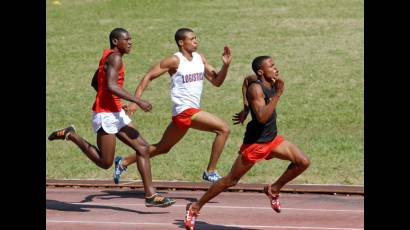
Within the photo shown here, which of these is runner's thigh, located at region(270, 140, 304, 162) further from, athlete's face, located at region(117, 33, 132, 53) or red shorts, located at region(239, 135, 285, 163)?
athlete's face, located at region(117, 33, 132, 53)

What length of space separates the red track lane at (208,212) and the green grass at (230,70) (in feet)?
5.94

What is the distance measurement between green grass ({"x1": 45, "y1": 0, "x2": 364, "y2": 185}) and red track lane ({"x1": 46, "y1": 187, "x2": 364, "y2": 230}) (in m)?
1.81

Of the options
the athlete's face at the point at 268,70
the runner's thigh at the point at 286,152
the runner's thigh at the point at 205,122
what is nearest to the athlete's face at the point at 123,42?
the runner's thigh at the point at 205,122

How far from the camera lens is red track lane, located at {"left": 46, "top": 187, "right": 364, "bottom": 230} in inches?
528

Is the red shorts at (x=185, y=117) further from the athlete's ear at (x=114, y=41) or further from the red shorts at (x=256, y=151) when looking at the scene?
the red shorts at (x=256, y=151)

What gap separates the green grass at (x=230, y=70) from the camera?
19547 millimetres

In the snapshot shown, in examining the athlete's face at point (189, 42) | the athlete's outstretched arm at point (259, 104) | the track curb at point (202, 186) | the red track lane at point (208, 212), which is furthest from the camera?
the track curb at point (202, 186)

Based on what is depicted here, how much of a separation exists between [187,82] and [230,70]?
14031 mm

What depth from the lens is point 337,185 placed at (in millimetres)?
16984

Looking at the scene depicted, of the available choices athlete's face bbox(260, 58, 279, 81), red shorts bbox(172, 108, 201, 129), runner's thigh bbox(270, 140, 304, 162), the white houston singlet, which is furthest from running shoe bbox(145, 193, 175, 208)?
athlete's face bbox(260, 58, 279, 81)
